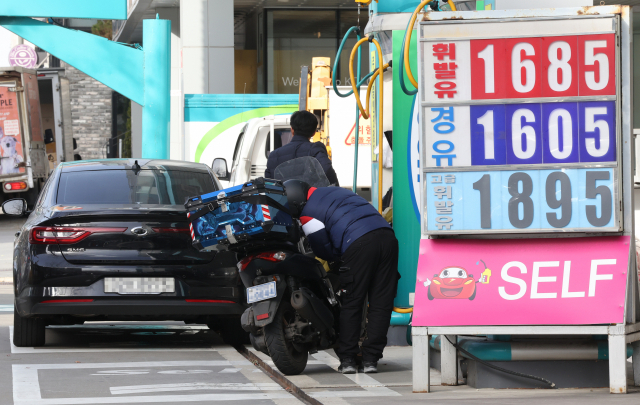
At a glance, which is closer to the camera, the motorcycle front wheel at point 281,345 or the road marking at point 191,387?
the road marking at point 191,387

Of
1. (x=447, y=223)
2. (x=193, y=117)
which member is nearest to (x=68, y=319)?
(x=447, y=223)

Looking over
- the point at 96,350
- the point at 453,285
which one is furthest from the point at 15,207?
the point at 453,285

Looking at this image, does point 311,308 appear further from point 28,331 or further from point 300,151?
point 28,331

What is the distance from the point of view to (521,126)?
19.3ft

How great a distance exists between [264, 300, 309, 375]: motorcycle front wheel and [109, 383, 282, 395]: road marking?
162 millimetres

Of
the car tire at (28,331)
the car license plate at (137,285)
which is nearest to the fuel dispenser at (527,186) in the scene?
the car license plate at (137,285)

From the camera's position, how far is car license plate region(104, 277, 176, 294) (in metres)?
7.40

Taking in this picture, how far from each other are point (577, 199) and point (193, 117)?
15015mm

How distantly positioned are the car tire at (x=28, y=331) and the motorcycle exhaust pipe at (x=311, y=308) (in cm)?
258

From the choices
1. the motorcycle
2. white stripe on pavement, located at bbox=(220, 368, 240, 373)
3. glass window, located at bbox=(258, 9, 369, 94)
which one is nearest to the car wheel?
white stripe on pavement, located at bbox=(220, 368, 240, 373)

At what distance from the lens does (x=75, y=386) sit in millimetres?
6250

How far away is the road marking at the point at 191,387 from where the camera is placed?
20.0ft

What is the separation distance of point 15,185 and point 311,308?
57.8 ft

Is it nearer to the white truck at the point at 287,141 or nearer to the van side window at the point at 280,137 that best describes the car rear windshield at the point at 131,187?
the white truck at the point at 287,141
